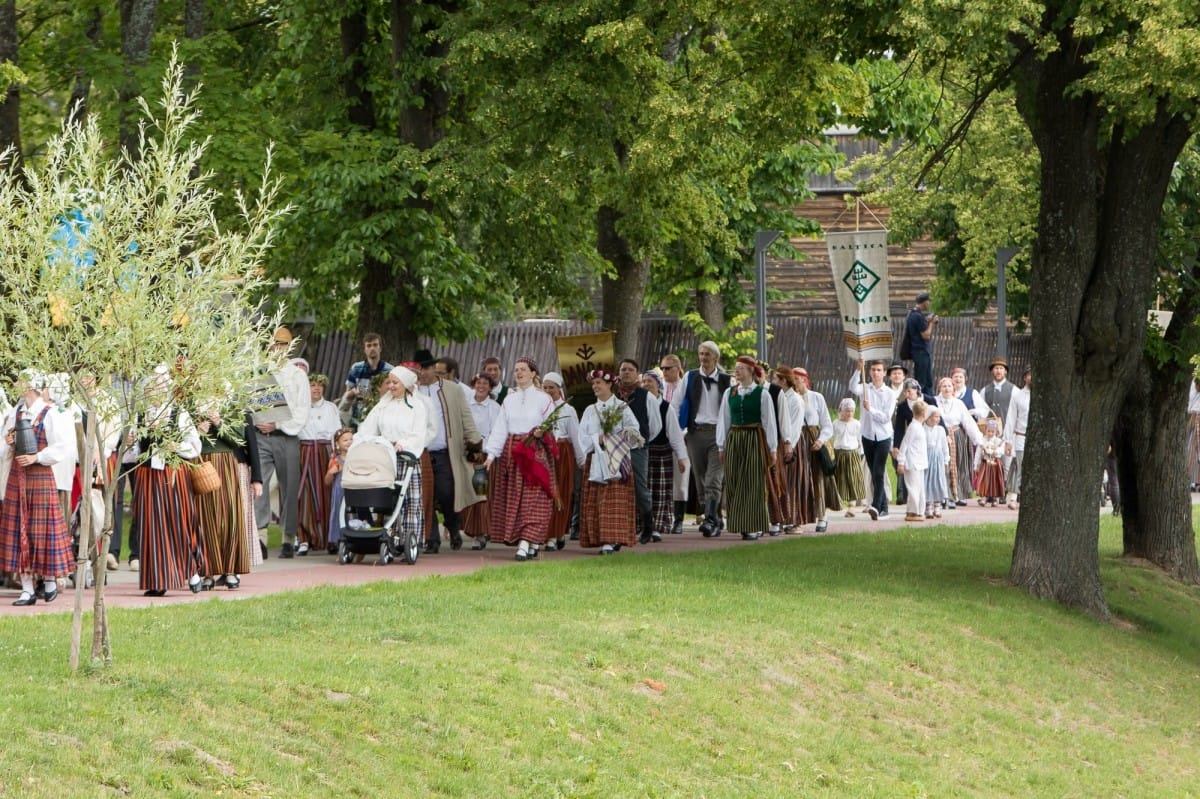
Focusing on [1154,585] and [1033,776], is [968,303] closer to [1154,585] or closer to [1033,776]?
[1154,585]

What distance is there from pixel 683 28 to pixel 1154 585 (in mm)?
7543

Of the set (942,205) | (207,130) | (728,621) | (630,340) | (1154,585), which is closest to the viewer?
(728,621)

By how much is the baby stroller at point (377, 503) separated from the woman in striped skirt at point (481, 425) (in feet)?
4.60

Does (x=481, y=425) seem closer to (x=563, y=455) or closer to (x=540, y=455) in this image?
(x=563, y=455)

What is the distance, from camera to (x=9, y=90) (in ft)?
63.0

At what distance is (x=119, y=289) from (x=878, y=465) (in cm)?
1555

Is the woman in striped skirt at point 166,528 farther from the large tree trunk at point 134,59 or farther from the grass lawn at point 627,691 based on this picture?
the large tree trunk at point 134,59

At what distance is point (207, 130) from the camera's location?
68.8ft

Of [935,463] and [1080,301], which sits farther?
[935,463]

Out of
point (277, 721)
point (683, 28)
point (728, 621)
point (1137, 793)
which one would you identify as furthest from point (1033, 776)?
point (683, 28)

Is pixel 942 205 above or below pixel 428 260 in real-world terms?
above

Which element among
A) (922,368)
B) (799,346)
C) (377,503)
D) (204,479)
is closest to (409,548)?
(377,503)

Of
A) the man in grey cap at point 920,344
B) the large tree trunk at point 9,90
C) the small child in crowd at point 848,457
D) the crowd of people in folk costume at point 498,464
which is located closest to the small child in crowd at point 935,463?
the crowd of people in folk costume at point 498,464

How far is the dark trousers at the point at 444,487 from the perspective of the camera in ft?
62.2
